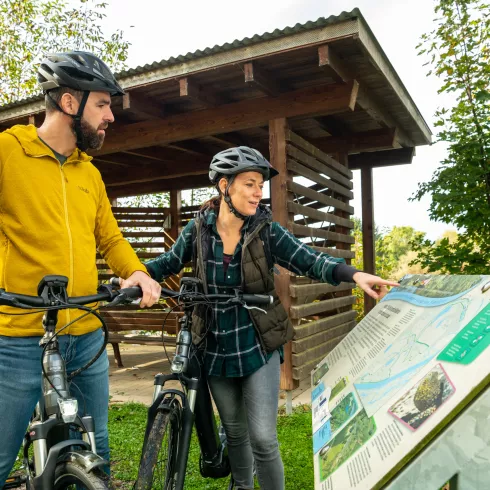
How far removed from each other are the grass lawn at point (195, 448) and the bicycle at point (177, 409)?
55.5 inches

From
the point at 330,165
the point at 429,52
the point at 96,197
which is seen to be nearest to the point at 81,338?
the point at 96,197

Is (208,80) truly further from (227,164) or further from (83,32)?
(83,32)

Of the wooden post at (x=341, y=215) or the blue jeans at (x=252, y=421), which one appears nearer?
the blue jeans at (x=252, y=421)

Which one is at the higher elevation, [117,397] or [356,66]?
[356,66]

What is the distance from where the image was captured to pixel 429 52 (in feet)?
24.3

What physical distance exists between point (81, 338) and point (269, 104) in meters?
4.13

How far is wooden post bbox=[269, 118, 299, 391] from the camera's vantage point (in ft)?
17.6

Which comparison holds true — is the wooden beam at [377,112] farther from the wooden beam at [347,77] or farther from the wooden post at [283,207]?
the wooden post at [283,207]

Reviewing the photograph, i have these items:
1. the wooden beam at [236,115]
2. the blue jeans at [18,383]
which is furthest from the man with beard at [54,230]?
the wooden beam at [236,115]

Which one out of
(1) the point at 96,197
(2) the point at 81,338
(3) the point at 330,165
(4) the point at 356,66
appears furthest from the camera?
(3) the point at 330,165

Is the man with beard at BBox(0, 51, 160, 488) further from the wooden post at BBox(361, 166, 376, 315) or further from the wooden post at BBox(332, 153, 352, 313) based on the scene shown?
the wooden post at BBox(361, 166, 376, 315)

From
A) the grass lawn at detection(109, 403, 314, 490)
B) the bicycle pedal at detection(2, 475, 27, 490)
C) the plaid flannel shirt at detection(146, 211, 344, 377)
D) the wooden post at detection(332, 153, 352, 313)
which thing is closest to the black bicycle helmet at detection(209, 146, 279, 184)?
the plaid flannel shirt at detection(146, 211, 344, 377)

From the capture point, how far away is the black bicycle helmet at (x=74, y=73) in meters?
2.04

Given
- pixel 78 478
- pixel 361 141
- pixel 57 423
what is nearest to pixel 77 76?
pixel 57 423
